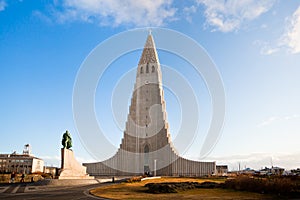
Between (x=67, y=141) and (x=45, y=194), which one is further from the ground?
(x=67, y=141)

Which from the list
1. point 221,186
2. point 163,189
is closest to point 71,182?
point 163,189

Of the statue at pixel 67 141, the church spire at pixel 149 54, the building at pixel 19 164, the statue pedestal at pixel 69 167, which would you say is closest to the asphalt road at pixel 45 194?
the statue pedestal at pixel 69 167

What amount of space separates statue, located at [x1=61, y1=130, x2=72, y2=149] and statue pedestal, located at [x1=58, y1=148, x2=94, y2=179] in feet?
1.99

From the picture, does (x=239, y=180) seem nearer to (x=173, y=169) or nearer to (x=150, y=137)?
(x=173, y=169)

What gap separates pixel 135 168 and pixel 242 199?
163 ft

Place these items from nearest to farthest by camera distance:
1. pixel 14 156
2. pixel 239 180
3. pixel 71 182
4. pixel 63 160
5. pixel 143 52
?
1. pixel 239 180
2. pixel 71 182
3. pixel 63 160
4. pixel 143 52
5. pixel 14 156

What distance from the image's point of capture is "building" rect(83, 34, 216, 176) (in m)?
60.8

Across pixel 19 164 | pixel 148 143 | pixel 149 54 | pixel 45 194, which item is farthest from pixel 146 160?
pixel 19 164

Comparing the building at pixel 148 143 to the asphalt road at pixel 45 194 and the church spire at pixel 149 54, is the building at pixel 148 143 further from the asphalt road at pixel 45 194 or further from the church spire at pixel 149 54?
the asphalt road at pixel 45 194

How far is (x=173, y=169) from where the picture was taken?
2383 inches

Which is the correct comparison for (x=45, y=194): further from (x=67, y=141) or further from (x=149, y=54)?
(x=149, y=54)

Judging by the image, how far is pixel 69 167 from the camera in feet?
112

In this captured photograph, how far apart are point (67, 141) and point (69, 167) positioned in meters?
3.19

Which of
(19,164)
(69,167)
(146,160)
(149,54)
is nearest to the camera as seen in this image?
(69,167)
